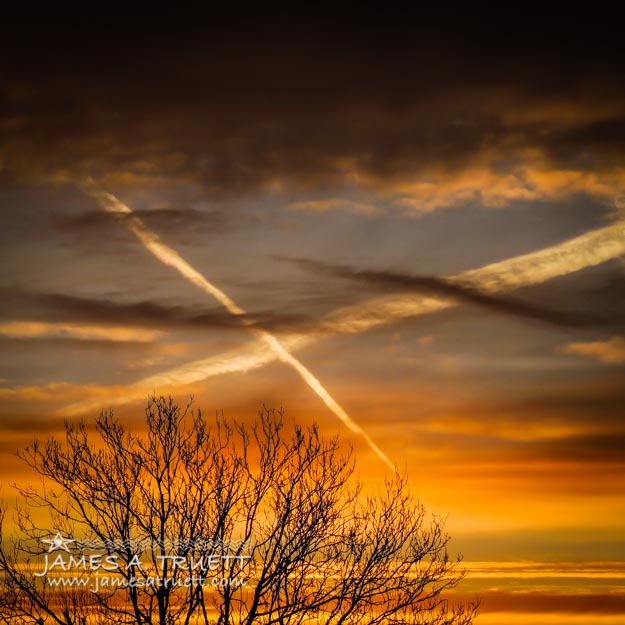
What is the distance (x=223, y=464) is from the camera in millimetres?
21141

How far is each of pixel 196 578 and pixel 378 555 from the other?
4.17m

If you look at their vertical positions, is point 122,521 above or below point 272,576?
above

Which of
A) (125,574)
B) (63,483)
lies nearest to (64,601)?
(125,574)

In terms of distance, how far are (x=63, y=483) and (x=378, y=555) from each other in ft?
23.3

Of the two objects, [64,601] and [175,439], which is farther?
[175,439]

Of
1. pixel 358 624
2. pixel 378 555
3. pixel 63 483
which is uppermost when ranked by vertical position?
pixel 63 483

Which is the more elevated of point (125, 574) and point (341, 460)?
point (341, 460)

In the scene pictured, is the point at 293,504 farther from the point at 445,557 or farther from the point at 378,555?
the point at 445,557

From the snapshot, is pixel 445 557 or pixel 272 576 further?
pixel 445 557

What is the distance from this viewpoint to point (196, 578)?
64.7 feet

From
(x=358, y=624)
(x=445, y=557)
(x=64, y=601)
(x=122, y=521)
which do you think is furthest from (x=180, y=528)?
(x=445, y=557)

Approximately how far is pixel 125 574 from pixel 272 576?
3.02m

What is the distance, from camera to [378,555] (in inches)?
842

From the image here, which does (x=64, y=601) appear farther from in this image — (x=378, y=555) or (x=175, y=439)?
(x=378, y=555)
